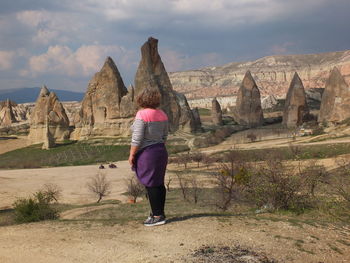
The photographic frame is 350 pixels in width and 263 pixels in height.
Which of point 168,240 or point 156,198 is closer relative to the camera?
point 168,240

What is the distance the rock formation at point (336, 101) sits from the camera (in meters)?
43.7

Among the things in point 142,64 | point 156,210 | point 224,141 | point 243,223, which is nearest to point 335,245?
point 243,223

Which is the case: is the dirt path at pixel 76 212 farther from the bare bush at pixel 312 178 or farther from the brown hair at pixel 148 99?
the brown hair at pixel 148 99

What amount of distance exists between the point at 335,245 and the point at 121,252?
11.2 ft

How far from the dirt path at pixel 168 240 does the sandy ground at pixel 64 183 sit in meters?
17.7

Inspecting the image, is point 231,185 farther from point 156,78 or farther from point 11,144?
point 11,144

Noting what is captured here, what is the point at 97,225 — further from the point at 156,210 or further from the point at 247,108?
the point at 247,108

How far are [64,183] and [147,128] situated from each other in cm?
2534

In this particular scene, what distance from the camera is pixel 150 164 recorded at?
6.12 metres

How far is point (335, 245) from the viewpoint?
5.82 metres

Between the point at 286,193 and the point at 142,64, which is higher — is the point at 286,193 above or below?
below

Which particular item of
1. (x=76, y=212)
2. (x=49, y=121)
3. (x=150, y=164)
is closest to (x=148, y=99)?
(x=150, y=164)

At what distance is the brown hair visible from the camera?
615 cm

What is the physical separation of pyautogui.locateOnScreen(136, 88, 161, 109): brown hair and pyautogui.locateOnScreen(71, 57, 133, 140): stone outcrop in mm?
44334
